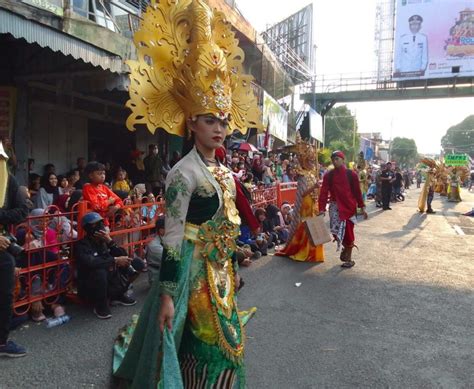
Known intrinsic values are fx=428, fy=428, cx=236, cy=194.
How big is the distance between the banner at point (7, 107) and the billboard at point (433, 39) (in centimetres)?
2533

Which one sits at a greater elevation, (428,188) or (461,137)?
(461,137)

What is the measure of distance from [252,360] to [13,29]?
14.7 feet

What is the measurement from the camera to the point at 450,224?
1338 centimetres

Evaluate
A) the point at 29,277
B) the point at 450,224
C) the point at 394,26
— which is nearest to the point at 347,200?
the point at 29,277

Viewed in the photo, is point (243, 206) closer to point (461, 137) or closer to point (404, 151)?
point (404, 151)

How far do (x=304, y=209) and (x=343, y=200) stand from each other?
85 centimetres

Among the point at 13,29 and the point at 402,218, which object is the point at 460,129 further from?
the point at 13,29

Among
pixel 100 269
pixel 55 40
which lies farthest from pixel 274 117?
pixel 100 269

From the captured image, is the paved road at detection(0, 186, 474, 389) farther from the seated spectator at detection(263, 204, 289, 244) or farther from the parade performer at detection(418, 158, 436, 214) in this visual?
the parade performer at detection(418, 158, 436, 214)

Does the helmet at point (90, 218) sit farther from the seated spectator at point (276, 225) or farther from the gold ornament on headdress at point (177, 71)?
the seated spectator at point (276, 225)

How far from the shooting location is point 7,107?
744 centimetres

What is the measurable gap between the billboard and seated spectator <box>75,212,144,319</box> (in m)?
26.9

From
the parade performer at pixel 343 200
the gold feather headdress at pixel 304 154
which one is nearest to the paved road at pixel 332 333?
the parade performer at pixel 343 200

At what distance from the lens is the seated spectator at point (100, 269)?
445 cm
